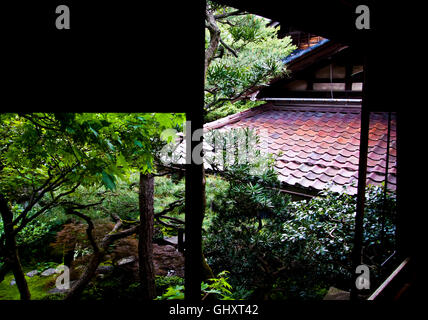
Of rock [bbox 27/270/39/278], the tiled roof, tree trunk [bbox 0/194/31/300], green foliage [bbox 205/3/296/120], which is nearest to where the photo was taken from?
tree trunk [bbox 0/194/31/300]

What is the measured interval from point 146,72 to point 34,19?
0.57 metres

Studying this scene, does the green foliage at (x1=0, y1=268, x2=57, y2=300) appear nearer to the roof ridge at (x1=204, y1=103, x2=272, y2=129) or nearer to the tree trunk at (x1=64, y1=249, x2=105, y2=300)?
the tree trunk at (x1=64, y1=249, x2=105, y2=300)

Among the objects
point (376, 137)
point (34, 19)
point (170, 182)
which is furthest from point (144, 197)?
point (376, 137)

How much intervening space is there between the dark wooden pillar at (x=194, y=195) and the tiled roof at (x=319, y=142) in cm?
347

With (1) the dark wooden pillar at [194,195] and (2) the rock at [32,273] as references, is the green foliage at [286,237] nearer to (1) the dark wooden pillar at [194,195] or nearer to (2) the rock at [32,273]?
(1) the dark wooden pillar at [194,195]

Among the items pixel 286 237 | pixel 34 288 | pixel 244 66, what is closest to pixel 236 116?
pixel 244 66

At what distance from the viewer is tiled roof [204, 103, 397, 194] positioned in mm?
4918

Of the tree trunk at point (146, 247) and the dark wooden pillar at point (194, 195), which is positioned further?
the tree trunk at point (146, 247)

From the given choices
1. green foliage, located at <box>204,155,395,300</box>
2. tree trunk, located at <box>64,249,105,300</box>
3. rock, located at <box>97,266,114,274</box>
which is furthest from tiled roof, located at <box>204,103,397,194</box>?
rock, located at <box>97,266,114,274</box>

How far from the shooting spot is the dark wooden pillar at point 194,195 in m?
1.27

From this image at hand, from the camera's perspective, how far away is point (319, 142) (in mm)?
6027

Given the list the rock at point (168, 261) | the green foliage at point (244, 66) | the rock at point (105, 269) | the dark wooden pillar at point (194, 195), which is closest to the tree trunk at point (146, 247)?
the rock at point (168, 261)

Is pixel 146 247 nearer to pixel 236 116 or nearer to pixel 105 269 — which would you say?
pixel 105 269

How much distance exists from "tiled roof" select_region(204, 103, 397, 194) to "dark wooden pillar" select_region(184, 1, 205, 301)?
11.4ft
